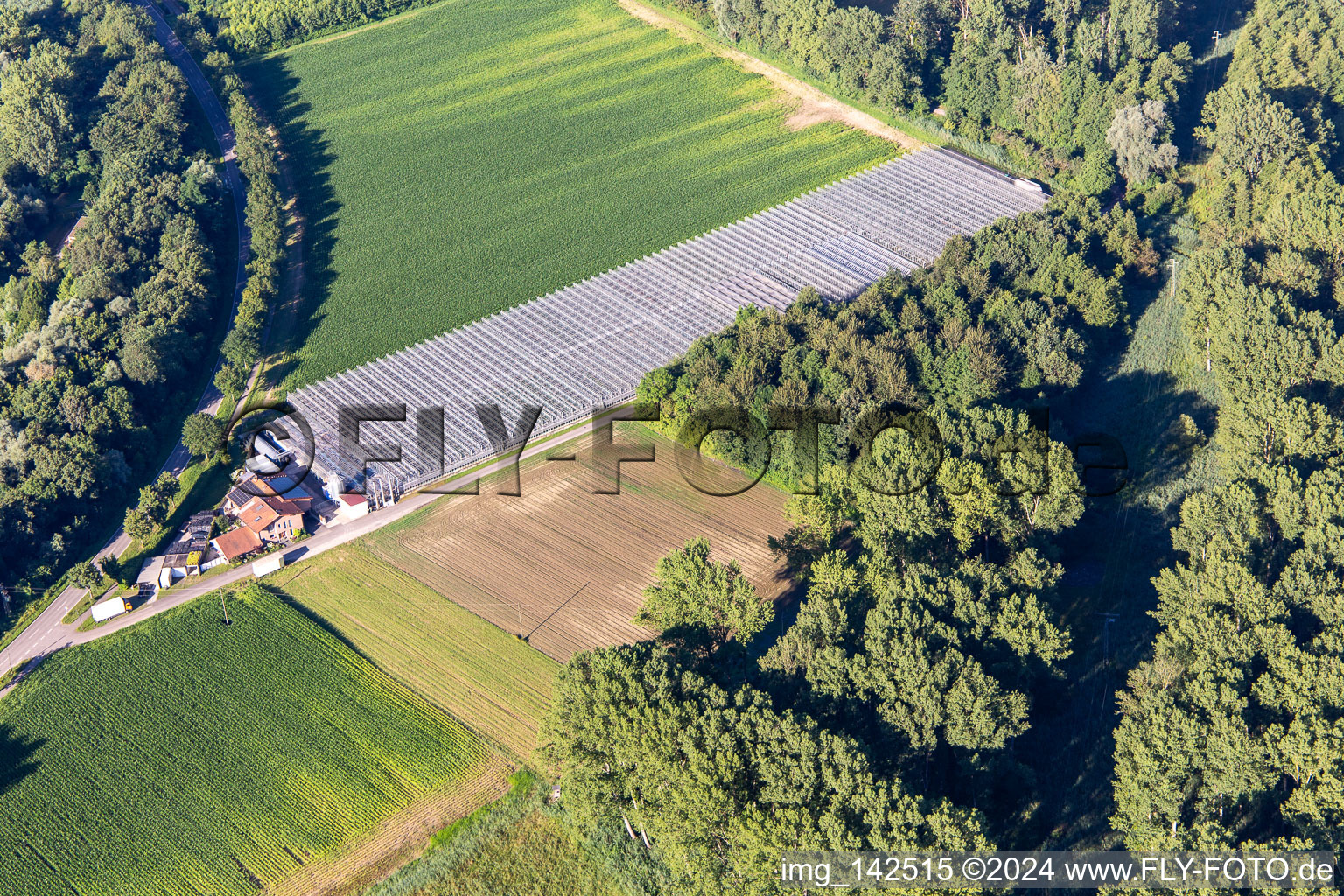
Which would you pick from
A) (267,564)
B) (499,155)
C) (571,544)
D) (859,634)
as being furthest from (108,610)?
(499,155)

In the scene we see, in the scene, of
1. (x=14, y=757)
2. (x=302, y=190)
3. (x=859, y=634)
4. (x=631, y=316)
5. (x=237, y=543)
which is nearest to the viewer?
(x=859, y=634)

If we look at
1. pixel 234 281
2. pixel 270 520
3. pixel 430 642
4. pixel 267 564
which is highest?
pixel 234 281

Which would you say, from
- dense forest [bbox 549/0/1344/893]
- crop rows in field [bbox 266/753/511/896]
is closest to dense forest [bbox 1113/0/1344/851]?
dense forest [bbox 549/0/1344/893]

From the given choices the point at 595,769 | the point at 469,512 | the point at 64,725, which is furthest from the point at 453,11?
the point at 595,769

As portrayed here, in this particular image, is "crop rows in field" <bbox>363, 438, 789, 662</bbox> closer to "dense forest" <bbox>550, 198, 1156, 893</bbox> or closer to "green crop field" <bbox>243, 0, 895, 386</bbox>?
"dense forest" <bbox>550, 198, 1156, 893</bbox>

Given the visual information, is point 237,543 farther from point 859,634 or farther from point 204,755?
point 859,634
